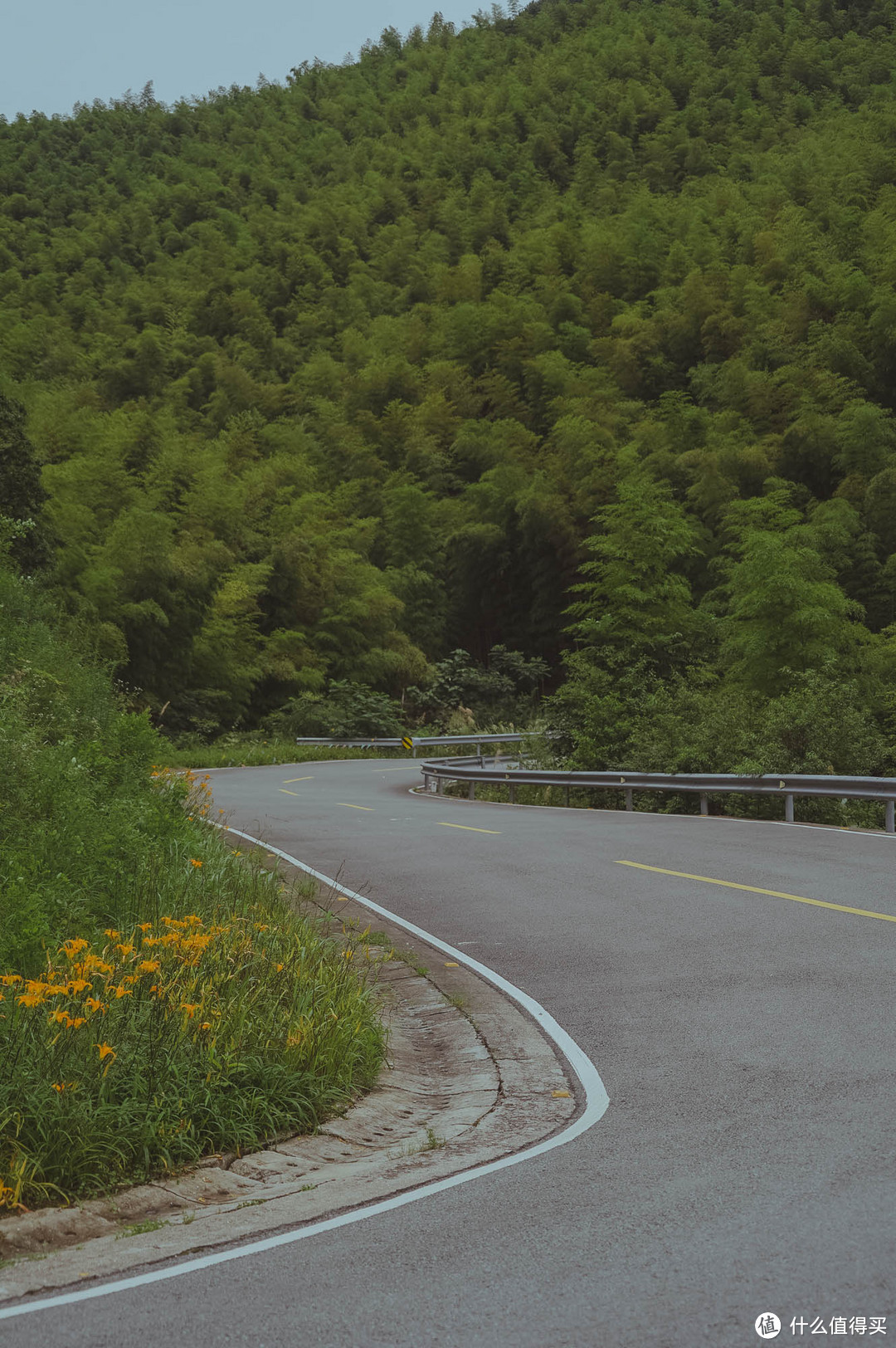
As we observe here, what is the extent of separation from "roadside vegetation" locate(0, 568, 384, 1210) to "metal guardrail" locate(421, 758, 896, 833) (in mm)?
8420

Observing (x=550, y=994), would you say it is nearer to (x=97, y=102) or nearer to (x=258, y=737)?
(x=258, y=737)

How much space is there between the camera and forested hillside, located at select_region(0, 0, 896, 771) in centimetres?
3500

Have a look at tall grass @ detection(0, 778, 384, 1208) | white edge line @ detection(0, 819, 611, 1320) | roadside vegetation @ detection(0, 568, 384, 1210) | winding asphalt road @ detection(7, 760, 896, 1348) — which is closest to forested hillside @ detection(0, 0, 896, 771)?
winding asphalt road @ detection(7, 760, 896, 1348)

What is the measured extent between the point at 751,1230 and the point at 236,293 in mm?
102425

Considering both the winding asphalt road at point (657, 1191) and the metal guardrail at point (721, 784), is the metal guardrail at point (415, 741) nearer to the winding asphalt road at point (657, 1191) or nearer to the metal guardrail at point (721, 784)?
the metal guardrail at point (721, 784)

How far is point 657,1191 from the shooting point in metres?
4.55

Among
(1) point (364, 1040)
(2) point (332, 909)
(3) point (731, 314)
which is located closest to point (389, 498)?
(3) point (731, 314)

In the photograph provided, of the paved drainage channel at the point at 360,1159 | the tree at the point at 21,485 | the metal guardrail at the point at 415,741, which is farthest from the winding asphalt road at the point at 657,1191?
the metal guardrail at the point at 415,741

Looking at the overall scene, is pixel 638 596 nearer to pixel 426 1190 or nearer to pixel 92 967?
pixel 92 967

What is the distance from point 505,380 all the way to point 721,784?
73074 mm

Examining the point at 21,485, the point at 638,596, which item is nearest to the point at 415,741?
the point at 21,485

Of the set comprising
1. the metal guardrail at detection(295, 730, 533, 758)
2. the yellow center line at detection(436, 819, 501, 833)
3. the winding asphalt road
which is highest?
the metal guardrail at detection(295, 730, 533, 758)

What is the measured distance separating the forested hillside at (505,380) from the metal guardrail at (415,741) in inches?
206

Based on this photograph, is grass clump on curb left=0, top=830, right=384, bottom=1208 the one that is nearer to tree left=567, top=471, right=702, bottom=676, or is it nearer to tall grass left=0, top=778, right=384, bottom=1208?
tall grass left=0, top=778, right=384, bottom=1208
